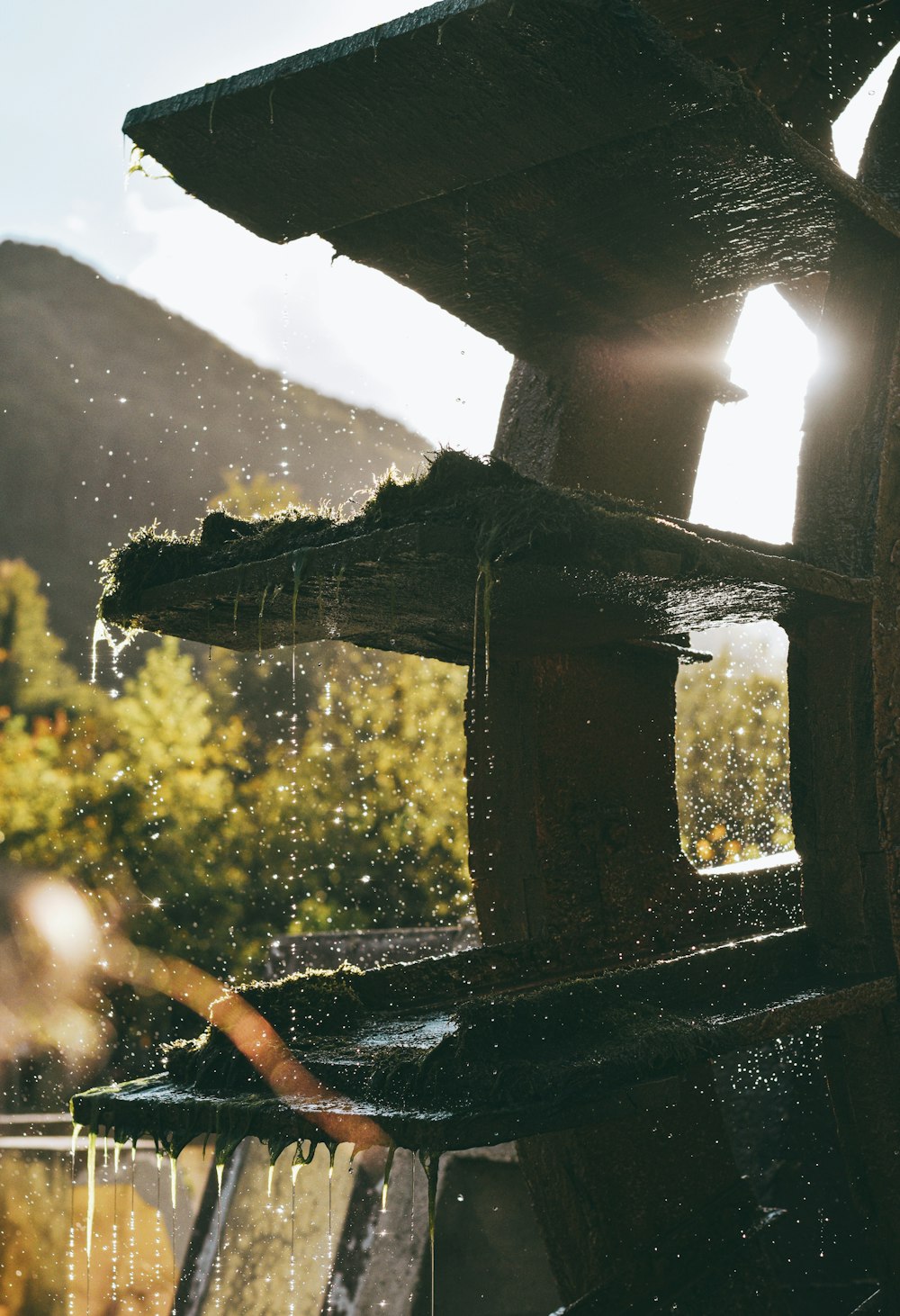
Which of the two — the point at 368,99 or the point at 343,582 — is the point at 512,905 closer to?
the point at 343,582

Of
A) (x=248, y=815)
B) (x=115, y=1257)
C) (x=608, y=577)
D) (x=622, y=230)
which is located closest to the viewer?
(x=608, y=577)

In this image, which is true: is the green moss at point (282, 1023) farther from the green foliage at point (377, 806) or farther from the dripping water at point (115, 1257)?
the green foliage at point (377, 806)

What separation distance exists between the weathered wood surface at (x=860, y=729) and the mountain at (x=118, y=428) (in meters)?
35.2

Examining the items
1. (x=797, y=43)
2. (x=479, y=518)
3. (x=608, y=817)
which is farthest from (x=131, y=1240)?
(x=797, y=43)

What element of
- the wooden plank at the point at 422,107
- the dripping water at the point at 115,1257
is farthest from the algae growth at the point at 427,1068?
the dripping water at the point at 115,1257

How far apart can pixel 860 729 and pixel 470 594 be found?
1406 millimetres

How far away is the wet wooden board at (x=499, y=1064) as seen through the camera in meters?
2.68

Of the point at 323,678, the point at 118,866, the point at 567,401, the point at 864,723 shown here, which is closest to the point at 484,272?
the point at 567,401

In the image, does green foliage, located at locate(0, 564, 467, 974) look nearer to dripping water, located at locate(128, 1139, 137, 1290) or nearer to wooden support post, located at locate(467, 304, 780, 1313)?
dripping water, located at locate(128, 1139, 137, 1290)

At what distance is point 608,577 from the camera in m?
3.16

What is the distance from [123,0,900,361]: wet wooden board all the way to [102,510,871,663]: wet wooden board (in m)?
1.05

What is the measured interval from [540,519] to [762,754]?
20.3 m

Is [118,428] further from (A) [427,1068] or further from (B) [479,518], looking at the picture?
(A) [427,1068]

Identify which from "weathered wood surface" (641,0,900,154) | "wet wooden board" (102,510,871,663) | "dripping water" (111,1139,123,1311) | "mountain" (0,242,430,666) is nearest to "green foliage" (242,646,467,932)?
"dripping water" (111,1139,123,1311)
